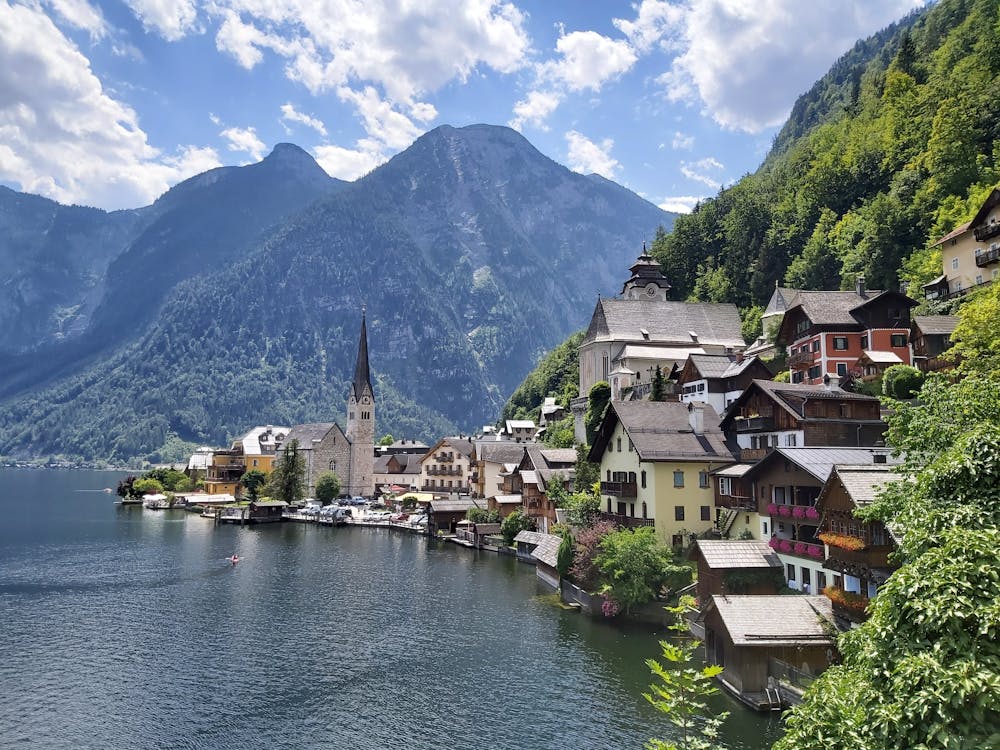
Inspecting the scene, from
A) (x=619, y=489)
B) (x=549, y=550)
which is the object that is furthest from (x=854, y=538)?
(x=549, y=550)

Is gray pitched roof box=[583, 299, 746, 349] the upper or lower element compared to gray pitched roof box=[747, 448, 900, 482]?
upper

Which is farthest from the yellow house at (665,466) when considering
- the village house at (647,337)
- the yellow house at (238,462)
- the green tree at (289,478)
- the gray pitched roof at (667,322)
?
the yellow house at (238,462)

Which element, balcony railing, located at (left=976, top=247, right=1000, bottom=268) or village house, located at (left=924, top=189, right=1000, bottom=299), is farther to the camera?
village house, located at (left=924, top=189, right=1000, bottom=299)

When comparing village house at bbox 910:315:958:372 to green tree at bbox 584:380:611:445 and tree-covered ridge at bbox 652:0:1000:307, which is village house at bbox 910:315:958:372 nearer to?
tree-covered ridge at bbox 652:0:1000:307

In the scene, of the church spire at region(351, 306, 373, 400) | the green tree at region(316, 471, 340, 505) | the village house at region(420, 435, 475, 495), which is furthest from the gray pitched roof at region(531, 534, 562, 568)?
the church spire at region(351, 306, 373, 400)

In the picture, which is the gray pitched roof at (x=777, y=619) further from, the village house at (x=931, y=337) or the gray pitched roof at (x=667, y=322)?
the gray pitched roof at (x=667, y=322)

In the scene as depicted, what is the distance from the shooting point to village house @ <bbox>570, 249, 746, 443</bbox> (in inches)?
3777

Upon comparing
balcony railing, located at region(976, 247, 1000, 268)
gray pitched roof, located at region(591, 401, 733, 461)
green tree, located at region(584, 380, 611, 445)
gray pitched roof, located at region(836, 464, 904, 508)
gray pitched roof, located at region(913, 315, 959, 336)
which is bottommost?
gray pitched roof, located at region(836, 464, 904, 508)

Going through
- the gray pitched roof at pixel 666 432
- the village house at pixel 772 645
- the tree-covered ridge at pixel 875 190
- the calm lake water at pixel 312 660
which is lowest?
the calm lake water at pixel 312 660

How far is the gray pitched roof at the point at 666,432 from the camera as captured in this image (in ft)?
163

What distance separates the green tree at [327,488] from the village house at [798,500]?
94.2m

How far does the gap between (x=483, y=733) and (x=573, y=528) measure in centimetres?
2930

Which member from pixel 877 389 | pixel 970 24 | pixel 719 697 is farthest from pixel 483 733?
pixel 970 24

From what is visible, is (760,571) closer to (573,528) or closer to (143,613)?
(573,528)
